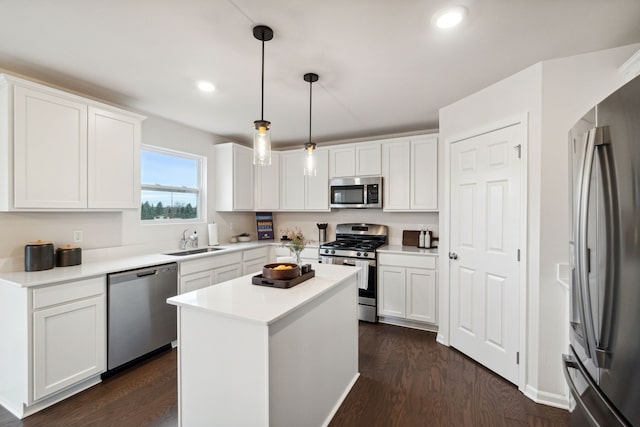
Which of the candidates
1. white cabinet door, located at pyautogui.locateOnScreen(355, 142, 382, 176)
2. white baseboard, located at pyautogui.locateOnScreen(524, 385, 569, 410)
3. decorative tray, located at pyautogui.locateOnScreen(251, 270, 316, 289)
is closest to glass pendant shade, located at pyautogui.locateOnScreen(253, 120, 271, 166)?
decorative tray, located at pyautogui.locateOnScreen(251, 270, 316, 289)

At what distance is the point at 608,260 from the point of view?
992 mm

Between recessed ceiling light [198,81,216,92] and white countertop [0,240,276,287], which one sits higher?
recessed ceiling light [198,81,216,92]

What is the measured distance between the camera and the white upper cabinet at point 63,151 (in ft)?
6.92

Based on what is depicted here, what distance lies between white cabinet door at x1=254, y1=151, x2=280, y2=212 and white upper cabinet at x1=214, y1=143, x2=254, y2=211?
23 cm

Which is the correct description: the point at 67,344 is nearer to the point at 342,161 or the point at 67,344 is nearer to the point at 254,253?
the point at 254,253

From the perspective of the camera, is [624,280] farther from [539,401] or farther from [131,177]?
[131,177]

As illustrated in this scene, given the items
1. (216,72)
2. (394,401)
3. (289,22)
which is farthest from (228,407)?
(216,72)

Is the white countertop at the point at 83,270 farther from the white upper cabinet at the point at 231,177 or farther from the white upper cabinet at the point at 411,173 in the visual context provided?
the white upper cabinet at the point at 411,173

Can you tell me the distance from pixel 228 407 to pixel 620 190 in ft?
6.19

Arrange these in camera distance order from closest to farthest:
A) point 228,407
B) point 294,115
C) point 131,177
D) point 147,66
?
point 228,407 → point 147,66 → point 131,177 → point 294,115

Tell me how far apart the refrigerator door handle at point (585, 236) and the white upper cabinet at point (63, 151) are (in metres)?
3.38

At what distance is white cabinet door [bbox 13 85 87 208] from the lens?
214 cm

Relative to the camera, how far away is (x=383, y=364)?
264 cm

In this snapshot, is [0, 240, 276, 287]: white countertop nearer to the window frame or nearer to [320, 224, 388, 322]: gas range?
the window frame
